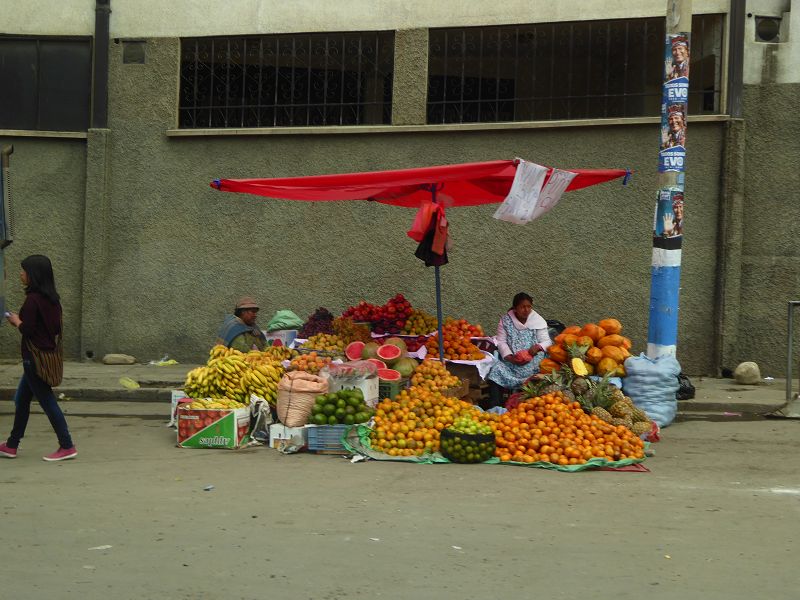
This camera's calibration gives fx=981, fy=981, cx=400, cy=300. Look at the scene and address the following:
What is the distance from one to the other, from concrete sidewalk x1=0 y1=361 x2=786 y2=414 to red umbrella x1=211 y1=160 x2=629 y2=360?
2968 millimetres

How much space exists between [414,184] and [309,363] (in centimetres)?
196

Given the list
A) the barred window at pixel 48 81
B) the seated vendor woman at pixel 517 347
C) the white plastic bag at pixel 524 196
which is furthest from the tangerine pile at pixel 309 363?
the barred window at pixel 48 81

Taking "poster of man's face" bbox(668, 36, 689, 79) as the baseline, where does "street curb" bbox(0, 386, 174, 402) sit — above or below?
below

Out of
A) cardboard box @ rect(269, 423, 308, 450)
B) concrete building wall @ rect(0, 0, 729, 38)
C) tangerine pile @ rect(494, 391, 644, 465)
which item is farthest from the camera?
concrete building wall @ rect(0, 0, 729, 38)

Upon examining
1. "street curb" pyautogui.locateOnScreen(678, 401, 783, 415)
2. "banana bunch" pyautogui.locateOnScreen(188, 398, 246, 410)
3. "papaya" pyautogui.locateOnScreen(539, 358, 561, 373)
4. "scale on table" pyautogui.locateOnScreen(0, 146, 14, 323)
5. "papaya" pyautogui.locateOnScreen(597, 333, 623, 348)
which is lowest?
"street curb" pyautogui.locateOnScreen(678, 401, 783, 415)

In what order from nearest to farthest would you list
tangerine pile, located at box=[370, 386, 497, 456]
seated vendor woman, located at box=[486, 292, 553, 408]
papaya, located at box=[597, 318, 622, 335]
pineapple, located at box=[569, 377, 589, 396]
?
tangerine pile, located at box=[370, 386, 497, 456]
pineapple, located at box=[569, 377, 589, 396]
papaya, located at box=[597, 318, 622, 335]
seated vendor woman, located at box=[486, 292, 553, 408]

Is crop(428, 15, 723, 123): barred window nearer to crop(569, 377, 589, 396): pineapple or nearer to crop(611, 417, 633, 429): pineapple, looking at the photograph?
Answer: crop(569, 377, 589, 396): pineapple

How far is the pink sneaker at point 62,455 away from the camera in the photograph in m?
7.79

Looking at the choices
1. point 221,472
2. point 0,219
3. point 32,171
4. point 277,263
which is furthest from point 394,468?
point 32,171

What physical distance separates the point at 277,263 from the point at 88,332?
9.75ft

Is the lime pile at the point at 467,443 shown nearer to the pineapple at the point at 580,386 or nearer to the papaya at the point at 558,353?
the pineapple at the point at 580,386

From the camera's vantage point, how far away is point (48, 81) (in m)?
14.4

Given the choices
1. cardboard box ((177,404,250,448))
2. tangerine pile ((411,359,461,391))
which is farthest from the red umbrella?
cardboard box ((177,404,250,448))

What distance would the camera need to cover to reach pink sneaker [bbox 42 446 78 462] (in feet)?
25.6
